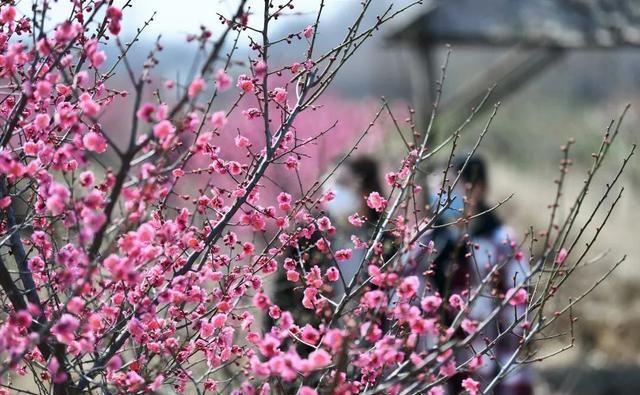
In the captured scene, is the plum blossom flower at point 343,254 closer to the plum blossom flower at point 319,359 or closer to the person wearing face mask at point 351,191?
the plum blossom flower at point 319,359

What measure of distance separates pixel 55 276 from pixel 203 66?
A: 0.79 m

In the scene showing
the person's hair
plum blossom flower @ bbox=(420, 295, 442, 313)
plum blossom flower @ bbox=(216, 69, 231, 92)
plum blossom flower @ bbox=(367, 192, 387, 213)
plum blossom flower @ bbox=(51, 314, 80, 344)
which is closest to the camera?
plum blossom flower @ bbox=(51, 314, 80, 344)

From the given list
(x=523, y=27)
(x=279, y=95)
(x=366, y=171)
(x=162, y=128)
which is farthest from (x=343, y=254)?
(x=523, y=27)

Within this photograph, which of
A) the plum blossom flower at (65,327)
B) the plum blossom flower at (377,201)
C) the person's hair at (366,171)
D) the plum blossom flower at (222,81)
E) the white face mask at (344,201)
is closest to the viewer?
the plum blossom flower at (65,327)

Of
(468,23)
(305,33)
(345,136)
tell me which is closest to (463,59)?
(345,136)

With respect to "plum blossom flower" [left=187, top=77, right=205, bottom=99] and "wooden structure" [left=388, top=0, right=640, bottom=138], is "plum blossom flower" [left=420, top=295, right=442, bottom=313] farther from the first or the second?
"wooden structure" [left=388, top=0, right=640, bottom=138]

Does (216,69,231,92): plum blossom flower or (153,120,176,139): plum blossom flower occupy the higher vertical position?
(216,69,231,92): plum blossom flower

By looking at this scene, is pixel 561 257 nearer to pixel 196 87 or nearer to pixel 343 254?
pixel 343 254

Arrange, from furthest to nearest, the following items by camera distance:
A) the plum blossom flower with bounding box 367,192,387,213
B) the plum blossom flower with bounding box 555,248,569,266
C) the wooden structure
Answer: the wooden structure → the plum blossom flower with bounding box 367,192,387,213 → the plum blossom flower with bounding box 555,248,569,266

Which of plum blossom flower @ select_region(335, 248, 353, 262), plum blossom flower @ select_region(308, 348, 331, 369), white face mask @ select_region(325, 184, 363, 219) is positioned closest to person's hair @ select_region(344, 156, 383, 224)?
white face mask @ select_region(325, 184, 363, 219)

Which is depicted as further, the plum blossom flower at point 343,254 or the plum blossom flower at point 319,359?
the plum blossom flower at point 343,254

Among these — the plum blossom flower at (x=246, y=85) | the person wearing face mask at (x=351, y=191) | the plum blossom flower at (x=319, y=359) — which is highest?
the person wearing face mask at (x=351, y=191)

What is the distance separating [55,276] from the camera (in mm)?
2551

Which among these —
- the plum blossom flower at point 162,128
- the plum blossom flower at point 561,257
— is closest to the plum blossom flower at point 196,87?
the plum blossom flower at point 162,128
